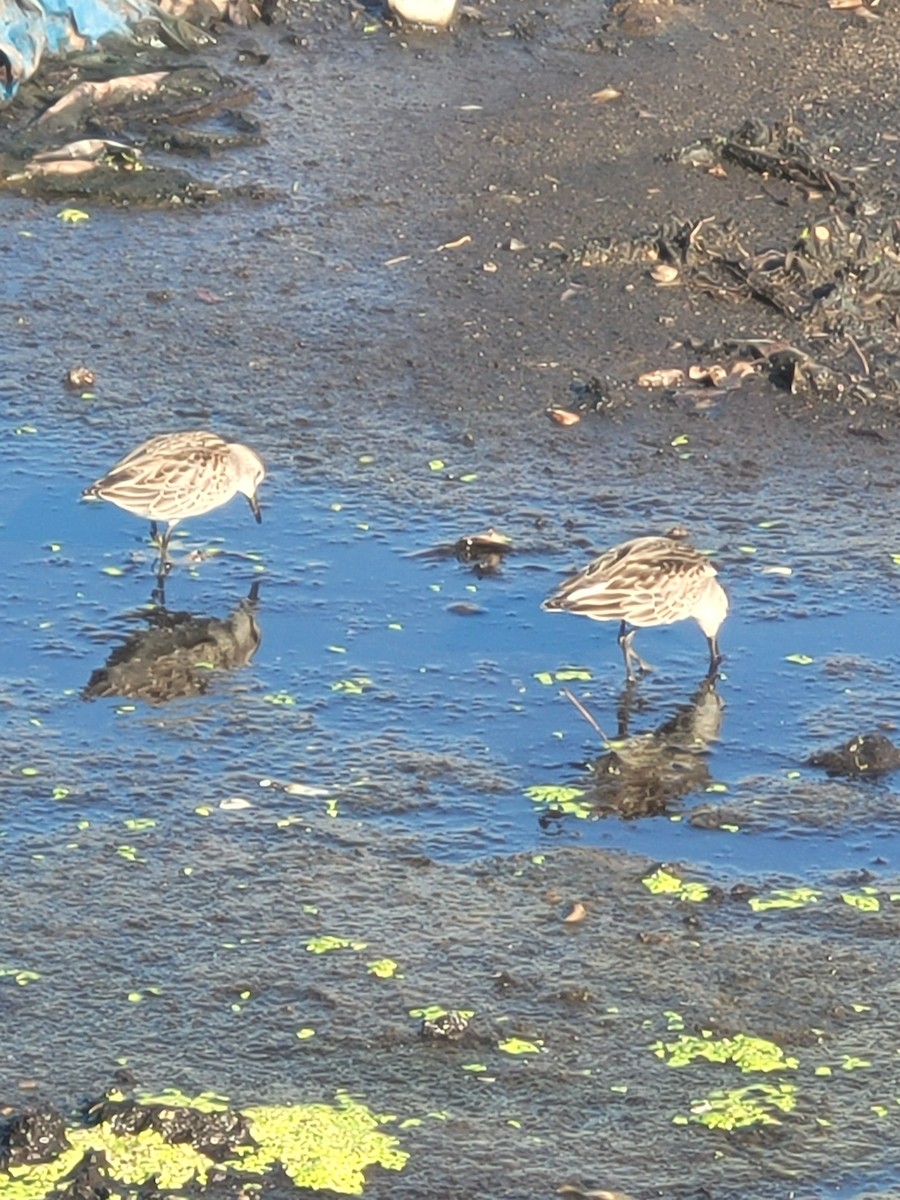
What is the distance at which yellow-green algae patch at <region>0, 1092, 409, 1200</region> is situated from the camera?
19.5ft

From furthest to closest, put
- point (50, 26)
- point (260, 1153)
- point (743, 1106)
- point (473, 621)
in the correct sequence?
1. point (50, 26)
2. point (473, 621)
3. point (743, 1106)
4. point (260, 1153)

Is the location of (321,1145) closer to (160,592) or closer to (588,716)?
(588,716)

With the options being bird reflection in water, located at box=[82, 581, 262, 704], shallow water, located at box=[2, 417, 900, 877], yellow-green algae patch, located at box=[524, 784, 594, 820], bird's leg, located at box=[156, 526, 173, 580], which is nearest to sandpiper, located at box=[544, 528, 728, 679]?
shallow water, located at box=[2, 417, 900, 877]

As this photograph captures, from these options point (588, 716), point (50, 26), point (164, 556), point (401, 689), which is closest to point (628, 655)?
point (588, 716)

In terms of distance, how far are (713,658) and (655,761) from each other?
716 millimetres

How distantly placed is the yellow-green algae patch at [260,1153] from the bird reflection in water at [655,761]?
1.94 m

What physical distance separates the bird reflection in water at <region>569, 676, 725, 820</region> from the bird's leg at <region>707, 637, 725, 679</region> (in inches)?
4.1

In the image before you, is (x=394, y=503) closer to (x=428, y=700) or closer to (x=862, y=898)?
(x=428, y=700)

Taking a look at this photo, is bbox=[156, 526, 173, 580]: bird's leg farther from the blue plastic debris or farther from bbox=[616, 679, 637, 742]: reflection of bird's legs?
the blue plastic debris

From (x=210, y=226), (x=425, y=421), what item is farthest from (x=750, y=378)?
(x=210, y=226)

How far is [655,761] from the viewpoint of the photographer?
8.16 metres

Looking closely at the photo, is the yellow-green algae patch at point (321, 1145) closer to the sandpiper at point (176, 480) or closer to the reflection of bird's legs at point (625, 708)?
the reflection of bird's legs at point (625, 708)

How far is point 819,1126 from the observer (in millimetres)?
6219

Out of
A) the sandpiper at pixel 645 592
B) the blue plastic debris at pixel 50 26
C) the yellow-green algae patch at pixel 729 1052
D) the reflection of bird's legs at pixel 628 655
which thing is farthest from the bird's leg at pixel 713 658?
the blue plastic debris at pixel 50 26
